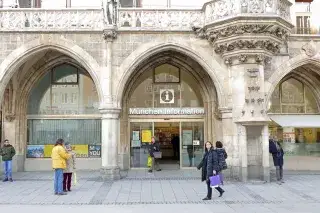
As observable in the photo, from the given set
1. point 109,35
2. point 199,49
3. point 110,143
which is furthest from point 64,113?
point 199,49

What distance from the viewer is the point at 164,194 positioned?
10.6 m

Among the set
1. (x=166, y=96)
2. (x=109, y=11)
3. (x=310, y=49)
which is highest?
(x=109, y=11)

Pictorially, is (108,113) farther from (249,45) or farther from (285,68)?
(285,68)

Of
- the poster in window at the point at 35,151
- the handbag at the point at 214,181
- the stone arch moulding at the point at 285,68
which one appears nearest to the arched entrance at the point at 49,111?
the poster in window at the point at 35,151

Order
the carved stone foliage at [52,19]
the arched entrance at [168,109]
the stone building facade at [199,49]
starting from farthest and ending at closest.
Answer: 1. the arched entrance at [168,109]
2. the carved stone foliage at [52,19]
3. the stone building facade at [199,49]

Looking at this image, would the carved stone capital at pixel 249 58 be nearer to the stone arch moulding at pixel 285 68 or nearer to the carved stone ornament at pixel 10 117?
the stone arch moulding at pixel 285 68

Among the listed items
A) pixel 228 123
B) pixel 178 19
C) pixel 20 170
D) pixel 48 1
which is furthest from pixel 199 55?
pixel 20 170

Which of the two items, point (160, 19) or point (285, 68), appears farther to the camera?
point (285, 68)

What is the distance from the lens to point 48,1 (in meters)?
15.6

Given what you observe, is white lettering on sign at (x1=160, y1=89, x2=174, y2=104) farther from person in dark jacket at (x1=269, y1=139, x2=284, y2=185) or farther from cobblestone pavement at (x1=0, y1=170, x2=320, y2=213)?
person in dark jacket at (x1=269, y1=139, x2=284, y2=185)

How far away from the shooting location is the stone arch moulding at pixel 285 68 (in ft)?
46.2

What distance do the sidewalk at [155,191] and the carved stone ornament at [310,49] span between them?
188 inches

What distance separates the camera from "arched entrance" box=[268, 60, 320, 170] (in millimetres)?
16609

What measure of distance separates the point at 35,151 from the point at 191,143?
6.93 m
